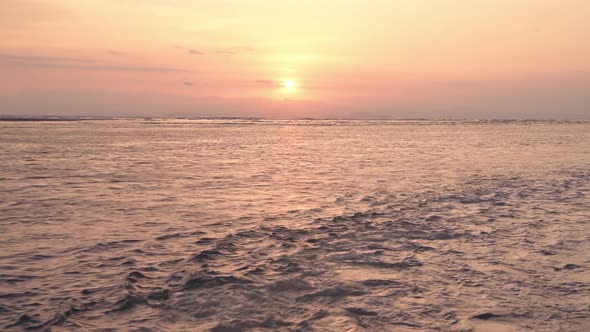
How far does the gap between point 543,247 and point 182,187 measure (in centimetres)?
1403

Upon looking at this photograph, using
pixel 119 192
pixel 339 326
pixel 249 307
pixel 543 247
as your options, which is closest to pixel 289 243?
pixel 249 307

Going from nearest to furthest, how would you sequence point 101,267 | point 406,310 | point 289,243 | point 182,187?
1. point 406,310
2. point 101,267
3. point 289,243
4. point 182,187

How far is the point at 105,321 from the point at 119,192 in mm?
12379

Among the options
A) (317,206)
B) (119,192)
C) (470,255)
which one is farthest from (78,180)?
(470,255)

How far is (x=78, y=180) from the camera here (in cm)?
2177

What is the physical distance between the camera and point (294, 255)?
33.7 feet

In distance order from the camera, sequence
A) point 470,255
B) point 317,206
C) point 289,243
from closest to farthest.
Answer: point 470,255, point 289,243, point 317,206

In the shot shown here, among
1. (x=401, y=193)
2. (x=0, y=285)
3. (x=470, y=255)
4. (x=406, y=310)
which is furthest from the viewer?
(x=401, y=193)

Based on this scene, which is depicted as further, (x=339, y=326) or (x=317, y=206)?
(x=317, y=206)

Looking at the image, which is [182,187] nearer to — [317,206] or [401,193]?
[317,206]

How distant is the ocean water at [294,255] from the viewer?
7.02 metres

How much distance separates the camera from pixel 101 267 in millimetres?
9344

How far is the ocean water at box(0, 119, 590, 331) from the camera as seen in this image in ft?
23.0

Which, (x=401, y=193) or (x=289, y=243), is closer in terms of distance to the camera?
(x=289, y=243)
